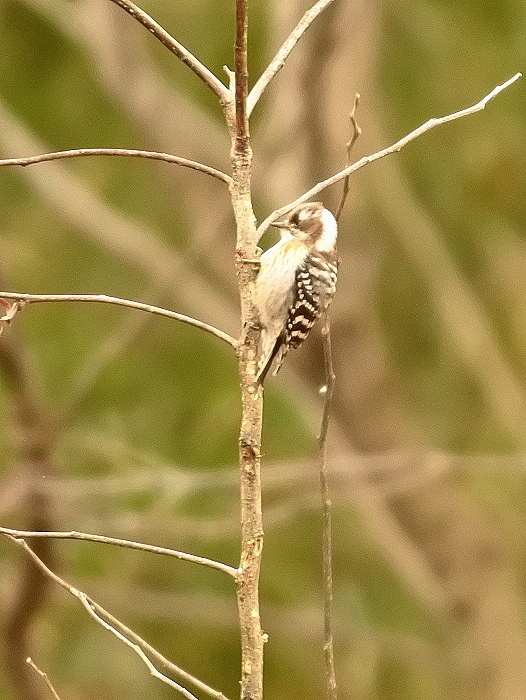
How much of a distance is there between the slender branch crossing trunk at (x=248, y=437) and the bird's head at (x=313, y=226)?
71.5 inches

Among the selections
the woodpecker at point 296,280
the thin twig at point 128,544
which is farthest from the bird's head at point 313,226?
the thin twig at point 128,544

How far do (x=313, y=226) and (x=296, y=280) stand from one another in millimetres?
211

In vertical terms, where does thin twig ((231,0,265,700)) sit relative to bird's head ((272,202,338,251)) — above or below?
below

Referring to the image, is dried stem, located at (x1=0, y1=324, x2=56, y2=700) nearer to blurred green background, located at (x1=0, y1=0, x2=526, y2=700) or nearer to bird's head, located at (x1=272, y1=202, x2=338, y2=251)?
blurred green background, located at (x1=0, y1=0, x2=526, y2=700)

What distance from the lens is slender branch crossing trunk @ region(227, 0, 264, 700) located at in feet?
5.93

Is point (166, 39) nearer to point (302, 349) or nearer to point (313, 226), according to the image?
point (313, 226)

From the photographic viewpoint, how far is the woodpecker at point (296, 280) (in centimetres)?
357

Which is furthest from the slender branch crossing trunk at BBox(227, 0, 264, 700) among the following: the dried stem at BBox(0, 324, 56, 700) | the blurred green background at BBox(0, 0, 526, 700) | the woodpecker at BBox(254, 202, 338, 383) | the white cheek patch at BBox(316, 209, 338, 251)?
the blurred green background at BBox(0, 0, 526, 700)

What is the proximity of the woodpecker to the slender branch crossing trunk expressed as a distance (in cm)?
154

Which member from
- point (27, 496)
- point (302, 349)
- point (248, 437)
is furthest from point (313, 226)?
point (302, 349)

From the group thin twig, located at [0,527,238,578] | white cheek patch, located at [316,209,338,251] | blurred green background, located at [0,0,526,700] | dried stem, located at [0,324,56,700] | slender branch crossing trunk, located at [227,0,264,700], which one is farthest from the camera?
blurred green background, located at [0,0,526,700]

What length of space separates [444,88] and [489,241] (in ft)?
3.96

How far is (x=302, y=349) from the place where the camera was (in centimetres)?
687

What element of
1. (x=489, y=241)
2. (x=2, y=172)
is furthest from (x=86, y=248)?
(x=489, y=241)
